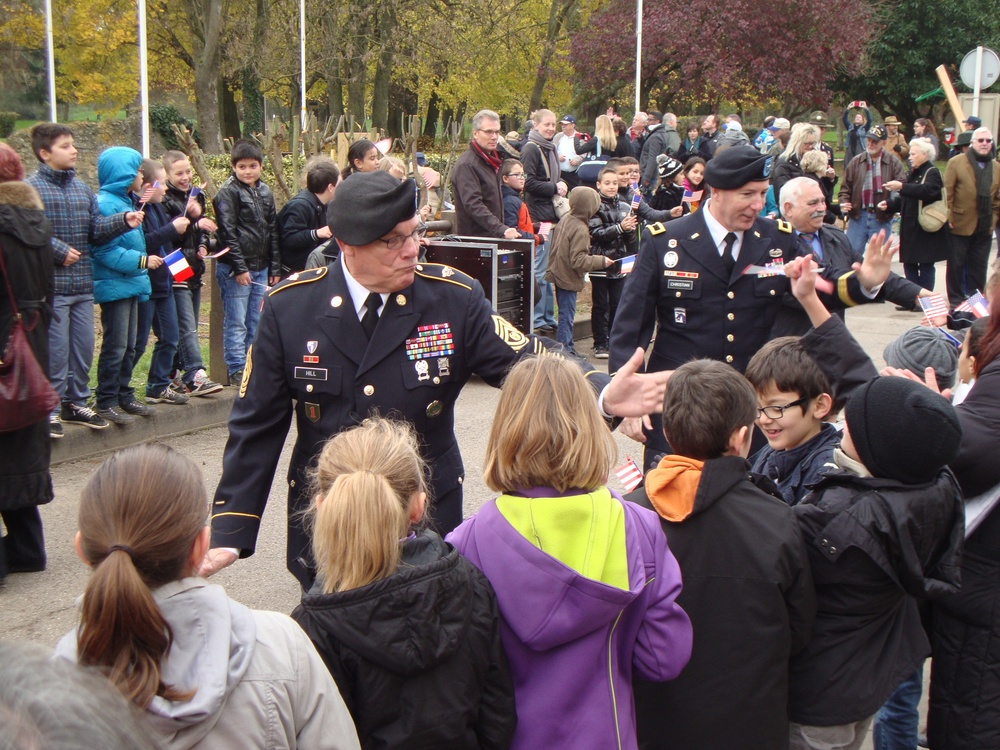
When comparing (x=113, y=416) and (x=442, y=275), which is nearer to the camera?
(x=442, y=275)

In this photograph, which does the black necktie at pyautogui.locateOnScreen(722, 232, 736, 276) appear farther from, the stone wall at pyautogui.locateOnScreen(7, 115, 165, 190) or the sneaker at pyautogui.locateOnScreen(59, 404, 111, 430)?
the stone wall at pyautogui.locateOnScreen(7, 115, 165, 190)

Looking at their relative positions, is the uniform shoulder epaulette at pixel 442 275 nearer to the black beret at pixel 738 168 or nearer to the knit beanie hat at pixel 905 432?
the knit beanie hat at pixel 905 432

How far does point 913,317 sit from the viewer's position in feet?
41.4

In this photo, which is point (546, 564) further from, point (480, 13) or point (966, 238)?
point (480, 13)

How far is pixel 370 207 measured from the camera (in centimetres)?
315

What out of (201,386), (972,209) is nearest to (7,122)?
(201,386)

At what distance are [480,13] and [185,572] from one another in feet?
106

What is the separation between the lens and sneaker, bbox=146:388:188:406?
7891 millimetres

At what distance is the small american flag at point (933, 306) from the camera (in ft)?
13.8

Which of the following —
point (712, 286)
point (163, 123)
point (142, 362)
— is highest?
point (163, 123)

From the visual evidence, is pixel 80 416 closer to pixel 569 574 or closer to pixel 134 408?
pixel 134 408

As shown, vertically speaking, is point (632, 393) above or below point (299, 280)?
below

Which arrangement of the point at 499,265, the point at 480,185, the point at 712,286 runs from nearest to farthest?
the point at 712,286, the point at 499,265, the point at 480,185

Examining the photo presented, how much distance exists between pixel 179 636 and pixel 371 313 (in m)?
1.55
